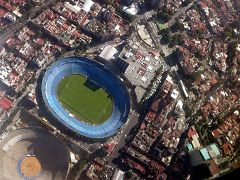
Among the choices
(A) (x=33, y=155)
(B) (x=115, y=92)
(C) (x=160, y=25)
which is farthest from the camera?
(C) (x=160, y=25)

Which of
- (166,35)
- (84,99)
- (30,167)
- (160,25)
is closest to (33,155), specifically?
(30,167)

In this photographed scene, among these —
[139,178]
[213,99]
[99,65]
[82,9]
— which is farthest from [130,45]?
[139,178]

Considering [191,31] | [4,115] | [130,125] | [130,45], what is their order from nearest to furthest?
1. [4,115]
2. [130,125]
3. [130,45]
4. [191,31]

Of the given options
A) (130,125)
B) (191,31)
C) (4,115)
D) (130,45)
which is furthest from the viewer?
(191,31)

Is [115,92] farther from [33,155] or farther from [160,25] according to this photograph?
[160,25]

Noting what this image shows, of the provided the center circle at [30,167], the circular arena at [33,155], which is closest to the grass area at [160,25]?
the circular arena at [33,155]

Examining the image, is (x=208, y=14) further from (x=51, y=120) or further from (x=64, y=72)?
(x=51, y=120)

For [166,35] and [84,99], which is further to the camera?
[166,35]
